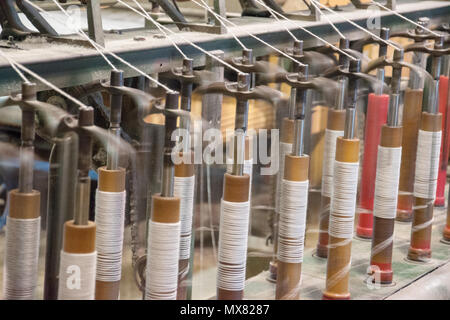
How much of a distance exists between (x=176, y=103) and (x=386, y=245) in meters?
0.68

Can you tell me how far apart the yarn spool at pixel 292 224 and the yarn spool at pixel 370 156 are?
511 mm

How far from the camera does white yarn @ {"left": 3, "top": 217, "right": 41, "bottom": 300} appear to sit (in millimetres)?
1205

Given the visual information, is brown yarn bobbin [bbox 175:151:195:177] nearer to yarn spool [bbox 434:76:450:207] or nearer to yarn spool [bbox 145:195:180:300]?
yarn spool [bbox 145:195:180:300]

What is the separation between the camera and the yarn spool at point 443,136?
225 centimetres

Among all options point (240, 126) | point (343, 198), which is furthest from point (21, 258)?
point (343, 198)

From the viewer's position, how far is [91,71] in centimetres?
153

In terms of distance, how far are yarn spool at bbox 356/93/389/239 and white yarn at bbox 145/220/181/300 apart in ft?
2.62

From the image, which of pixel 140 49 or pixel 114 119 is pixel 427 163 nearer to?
pixel 140 49

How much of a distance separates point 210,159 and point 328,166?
0.34 meters

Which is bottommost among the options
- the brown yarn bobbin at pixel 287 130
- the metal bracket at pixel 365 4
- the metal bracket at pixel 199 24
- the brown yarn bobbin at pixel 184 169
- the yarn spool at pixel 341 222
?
the yarn spool at pixel 341 222

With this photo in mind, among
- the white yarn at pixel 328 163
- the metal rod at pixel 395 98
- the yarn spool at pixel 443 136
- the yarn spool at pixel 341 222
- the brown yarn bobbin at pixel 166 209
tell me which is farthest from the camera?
the yarn spool at pixel 443 136

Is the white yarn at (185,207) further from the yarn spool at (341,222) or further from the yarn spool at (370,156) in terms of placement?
the yarn spool at (370,156)

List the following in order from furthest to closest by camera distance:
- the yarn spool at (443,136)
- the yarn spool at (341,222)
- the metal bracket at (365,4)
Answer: the metal bracket at (365,4)
the yarn spool at (443,136)
the yarn spool at (341,222)

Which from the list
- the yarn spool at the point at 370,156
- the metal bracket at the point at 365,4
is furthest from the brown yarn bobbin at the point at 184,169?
the metal bracket at the point at 365,4
